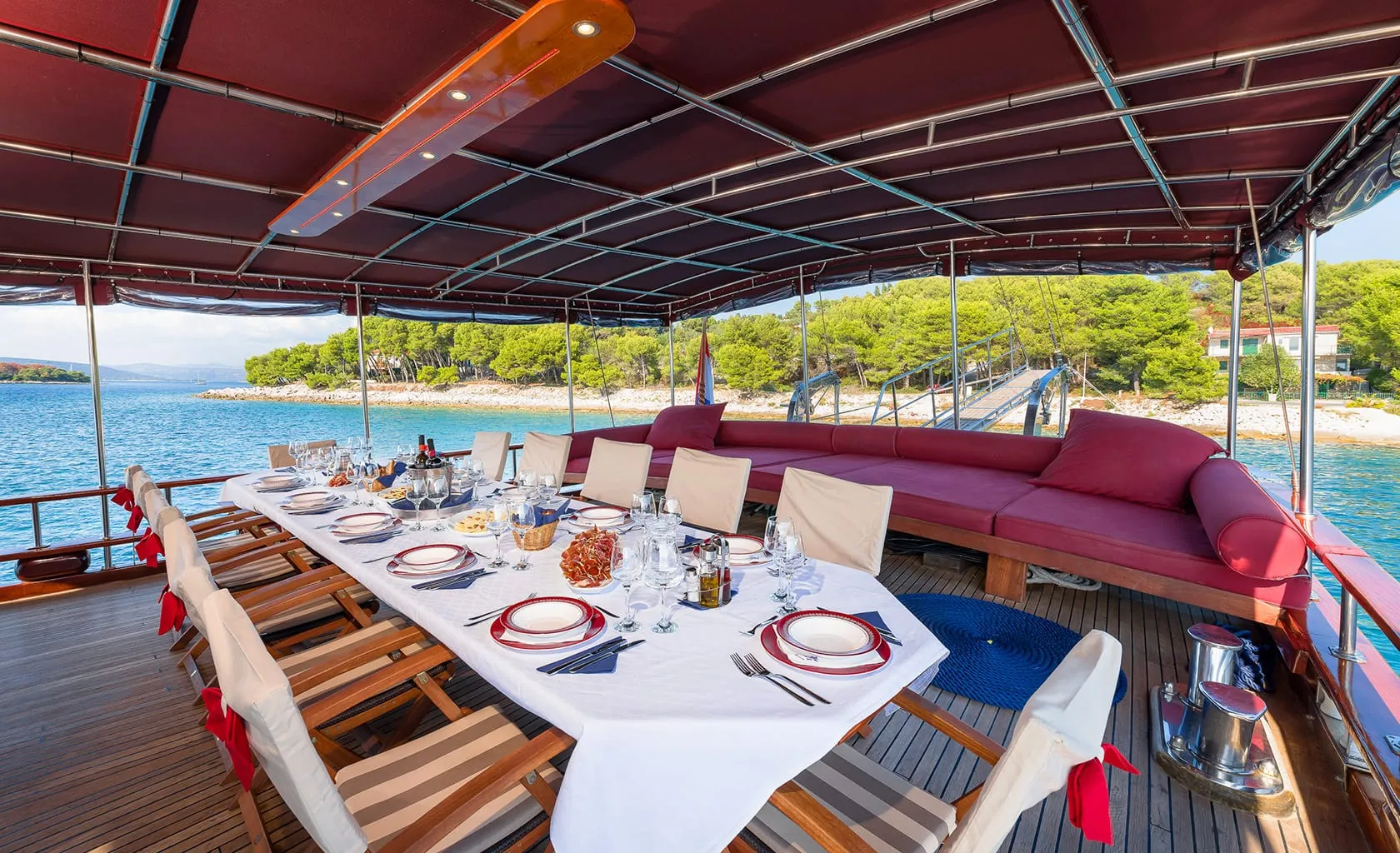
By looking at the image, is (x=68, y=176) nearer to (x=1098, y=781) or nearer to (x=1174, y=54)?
(x=1098, y=781)

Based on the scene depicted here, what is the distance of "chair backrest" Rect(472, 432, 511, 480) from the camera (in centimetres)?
446

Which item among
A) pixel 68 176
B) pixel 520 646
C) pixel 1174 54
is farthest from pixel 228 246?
pixel 1174 54

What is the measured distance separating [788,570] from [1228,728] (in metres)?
1.64

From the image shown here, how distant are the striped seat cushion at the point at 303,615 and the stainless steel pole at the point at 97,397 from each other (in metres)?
3.26

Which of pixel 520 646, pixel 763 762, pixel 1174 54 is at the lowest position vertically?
pixel 763 762

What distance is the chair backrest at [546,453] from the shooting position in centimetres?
399

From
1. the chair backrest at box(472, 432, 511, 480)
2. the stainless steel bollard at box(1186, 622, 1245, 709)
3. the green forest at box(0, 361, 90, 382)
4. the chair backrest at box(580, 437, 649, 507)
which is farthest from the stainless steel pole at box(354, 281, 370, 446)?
the green forest at box(0, 361, 90, 382)

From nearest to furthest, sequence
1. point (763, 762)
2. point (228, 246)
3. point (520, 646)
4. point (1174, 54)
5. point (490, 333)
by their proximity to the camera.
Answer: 1. point (763, 762)
2. point (520, 646)
3. point (1174, 54)
4. point (228, 246)
5. point (490, 333)

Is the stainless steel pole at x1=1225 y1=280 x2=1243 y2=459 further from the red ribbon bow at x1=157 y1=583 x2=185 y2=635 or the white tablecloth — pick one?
the red ribbon bow at x1=157 y1=583 x2=185 y2=635

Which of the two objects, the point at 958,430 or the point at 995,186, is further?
the point at 958,430

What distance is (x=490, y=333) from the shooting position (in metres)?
23.4

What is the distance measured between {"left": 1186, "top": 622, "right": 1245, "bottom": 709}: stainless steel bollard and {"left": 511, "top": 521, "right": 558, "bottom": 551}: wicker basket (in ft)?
8.10

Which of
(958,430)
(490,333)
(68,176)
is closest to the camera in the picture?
(68,176)

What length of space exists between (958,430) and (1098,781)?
4.53m
